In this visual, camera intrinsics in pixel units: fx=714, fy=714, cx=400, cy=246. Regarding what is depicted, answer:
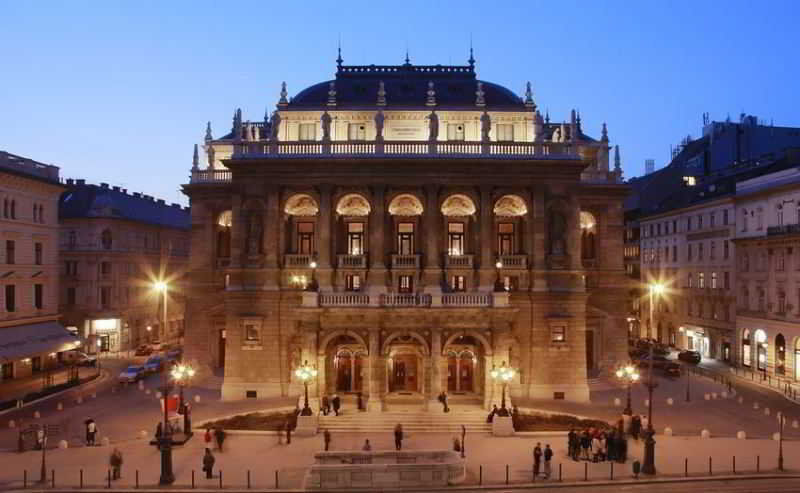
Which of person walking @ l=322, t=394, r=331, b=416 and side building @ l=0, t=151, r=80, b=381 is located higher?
side building @ l=0, t=151, r=80, b=381

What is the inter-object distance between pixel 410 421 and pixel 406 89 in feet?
85.3

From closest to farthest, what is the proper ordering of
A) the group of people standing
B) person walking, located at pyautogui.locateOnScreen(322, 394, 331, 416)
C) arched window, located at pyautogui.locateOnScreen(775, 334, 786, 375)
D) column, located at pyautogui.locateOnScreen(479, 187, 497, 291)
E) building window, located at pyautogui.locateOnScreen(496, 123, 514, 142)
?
1. the group of people standing
2. person walking, located at pyautogui.locateOnScreen(322, 394, 331, 416)
3. column, located at pyautogui.locateOnScreen(479, 187, 497, 291)
4. building window, located at pyautogui.locateOnScreen(496, 123, 514, 142)
5. arched window, located at pyautogui.locateOnScreen(775, 334, 786, 375)

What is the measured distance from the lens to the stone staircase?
39.6 m

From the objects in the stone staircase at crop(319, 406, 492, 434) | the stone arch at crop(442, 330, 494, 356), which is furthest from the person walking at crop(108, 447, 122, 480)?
the stone arch at crop(442, 330, 494, 356)

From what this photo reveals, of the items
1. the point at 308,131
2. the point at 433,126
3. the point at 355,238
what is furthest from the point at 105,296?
the point at 433,126

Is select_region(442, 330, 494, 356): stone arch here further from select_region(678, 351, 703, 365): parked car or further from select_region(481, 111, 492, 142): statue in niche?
select_region(678, 351, 703, 365): parked car

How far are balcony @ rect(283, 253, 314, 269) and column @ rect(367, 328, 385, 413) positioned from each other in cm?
744

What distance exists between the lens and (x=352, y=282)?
158 ft

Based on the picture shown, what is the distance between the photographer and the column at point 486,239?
4750 cm

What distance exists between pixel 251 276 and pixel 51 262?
22.9 metres

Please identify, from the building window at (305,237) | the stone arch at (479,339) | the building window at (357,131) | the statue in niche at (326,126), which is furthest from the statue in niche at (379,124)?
the stone arch at (479,339)

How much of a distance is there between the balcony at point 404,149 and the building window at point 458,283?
8.10 metres

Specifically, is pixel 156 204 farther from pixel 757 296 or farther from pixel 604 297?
pixel 757 296

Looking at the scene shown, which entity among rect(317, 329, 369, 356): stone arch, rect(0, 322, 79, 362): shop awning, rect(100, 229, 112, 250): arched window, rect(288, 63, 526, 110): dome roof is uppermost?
rect(288, 63, 526, 110): dome roof
